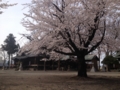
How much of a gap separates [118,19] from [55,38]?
251 inches

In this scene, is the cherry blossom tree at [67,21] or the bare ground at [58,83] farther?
the cherry blossom tree at [67,21]

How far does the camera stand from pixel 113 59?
33.0 m

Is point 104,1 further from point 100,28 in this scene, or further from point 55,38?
point 55,38

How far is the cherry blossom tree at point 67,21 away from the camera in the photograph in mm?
14609

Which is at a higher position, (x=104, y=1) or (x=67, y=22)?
(x=104, y=1)

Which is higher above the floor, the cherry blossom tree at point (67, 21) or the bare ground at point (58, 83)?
the cherry blossom tree at point (67, 21)

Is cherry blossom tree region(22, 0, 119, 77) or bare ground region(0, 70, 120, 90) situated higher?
cherry blossom tree region(22, 0, 119, 77)

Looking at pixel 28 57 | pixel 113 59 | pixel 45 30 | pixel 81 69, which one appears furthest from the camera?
pixel 28 57

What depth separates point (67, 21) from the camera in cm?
1430

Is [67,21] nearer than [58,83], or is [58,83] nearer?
[58,83]

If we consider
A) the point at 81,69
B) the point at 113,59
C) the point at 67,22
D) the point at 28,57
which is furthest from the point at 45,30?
the point at 28,57

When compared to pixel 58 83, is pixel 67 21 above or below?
above

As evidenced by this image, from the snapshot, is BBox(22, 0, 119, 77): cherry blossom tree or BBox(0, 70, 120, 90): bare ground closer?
BBox(0, 70, 120, 90): bare ground

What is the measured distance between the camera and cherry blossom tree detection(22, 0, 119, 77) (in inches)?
575
